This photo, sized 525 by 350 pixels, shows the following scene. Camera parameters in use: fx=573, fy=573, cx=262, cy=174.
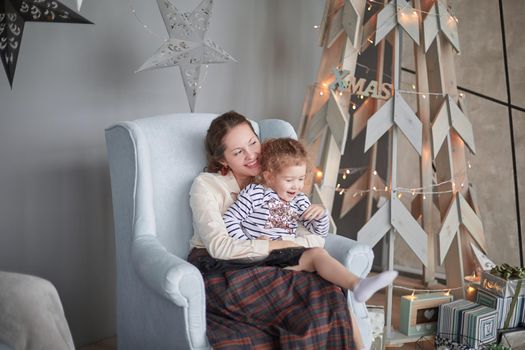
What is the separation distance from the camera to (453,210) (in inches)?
102

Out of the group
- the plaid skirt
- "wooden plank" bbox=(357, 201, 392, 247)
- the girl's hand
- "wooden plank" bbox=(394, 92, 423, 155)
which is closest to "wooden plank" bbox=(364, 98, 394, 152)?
"wooden plank" bbox=(394, 92, 423, 155)

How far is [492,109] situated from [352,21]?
3.74 ft

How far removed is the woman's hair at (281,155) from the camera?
1.89 meters

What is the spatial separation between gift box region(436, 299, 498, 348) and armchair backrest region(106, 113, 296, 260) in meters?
1.18

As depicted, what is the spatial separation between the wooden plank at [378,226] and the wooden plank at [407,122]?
0.30 meters

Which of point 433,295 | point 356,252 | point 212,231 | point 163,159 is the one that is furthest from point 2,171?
point 433,295

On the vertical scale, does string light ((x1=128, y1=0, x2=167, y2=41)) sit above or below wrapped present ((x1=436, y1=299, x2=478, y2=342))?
above

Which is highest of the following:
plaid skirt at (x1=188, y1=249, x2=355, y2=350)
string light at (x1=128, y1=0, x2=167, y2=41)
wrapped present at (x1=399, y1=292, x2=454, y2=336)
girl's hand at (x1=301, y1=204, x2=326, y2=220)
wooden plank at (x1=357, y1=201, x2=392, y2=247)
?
string light at (x1=128, y1=0, x2=167, y2=41)

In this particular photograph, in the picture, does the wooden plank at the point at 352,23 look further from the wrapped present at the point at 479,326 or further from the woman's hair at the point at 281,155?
the wrapped present at the point at 479,326

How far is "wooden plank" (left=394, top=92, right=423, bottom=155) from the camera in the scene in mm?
2443

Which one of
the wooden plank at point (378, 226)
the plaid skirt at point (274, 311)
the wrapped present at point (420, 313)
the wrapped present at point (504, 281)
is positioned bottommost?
the wrapped present at point (420, 313)

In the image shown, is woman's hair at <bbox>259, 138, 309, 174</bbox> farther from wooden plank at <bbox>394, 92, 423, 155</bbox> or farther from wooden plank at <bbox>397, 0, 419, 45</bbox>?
wooden plank at <bbox>397, 0, 419, 45</bbox>

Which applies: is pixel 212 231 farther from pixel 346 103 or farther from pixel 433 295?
pixel 433 295

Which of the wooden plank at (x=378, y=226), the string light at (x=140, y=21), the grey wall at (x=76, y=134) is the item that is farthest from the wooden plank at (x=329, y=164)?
the string light at (x=140, y=21)
